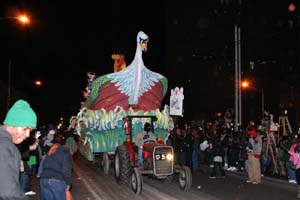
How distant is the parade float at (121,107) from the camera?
16.5m

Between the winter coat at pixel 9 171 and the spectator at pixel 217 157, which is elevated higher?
the winter coat at pixel 9 171

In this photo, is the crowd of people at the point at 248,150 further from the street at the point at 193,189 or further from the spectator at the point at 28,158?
the spectator at the point at 28,158

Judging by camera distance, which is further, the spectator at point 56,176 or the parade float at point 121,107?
the parade float at point 121,107

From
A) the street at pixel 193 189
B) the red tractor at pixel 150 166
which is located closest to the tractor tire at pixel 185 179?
the red tractor at pixel 150 166

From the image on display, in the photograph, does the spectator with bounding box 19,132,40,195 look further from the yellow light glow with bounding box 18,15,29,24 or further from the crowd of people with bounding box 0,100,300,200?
the yellow light glow with bounding box 18,15,29,24

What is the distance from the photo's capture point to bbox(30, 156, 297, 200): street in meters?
11.5

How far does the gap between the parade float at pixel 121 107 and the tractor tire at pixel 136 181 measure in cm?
428

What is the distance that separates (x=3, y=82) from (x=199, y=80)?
25859mm

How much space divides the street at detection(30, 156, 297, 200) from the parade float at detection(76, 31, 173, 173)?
1485mm

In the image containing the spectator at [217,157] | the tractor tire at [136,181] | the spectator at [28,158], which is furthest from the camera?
the spectator at [217,157]

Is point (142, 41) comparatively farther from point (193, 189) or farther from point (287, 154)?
point (287, 154)

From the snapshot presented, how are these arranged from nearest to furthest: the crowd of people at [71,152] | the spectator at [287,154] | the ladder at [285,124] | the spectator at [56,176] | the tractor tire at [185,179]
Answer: the crowd of people at [71,152] → the spectator at [56,176] → the tractor tire at [185,179] → the spectator at [287,154] → the ladder at [285,124]

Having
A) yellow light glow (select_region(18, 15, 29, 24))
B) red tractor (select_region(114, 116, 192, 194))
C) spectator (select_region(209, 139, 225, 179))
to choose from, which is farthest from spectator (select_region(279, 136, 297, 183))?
yellow light glow (select_region(18, 15, 29, 24))

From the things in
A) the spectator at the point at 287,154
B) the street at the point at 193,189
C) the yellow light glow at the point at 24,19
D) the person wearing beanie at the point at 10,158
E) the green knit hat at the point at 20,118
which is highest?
the yellow light glow at the point at 24,19
